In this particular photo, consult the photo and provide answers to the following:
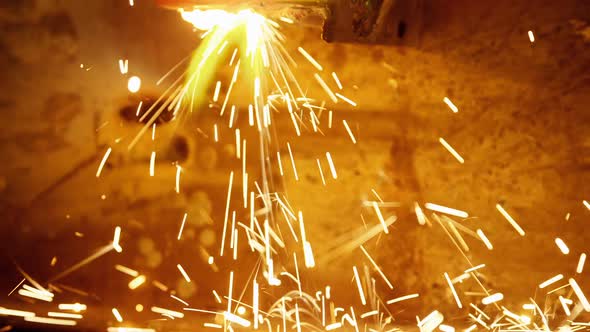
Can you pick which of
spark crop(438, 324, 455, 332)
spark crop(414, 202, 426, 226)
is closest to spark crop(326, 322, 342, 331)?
spark crop(438, 324, 455, 332)

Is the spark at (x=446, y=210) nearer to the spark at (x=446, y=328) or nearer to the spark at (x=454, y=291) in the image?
the spark at (x=454, y=291)

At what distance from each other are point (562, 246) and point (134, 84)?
1.66 metres

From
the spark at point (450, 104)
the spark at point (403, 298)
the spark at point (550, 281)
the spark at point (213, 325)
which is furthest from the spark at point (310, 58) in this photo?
the spark at point (550, 281)

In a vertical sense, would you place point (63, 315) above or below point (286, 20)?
below

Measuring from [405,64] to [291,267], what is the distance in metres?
0.85

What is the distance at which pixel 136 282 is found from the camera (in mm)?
1684

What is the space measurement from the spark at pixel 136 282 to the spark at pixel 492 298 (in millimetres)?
1244

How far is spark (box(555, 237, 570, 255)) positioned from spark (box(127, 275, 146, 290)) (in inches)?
59.0

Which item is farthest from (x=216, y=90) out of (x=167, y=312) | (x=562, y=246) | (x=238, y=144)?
(x=562, y=246)

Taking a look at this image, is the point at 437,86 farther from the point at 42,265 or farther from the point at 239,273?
the point at 42,265

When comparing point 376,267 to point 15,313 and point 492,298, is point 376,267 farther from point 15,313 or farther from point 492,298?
point 15,313

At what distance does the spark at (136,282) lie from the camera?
1.68 meters

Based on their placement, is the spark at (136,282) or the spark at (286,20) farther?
the spark at (136,282)

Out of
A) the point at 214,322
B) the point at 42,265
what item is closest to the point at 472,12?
the point at 214,322
